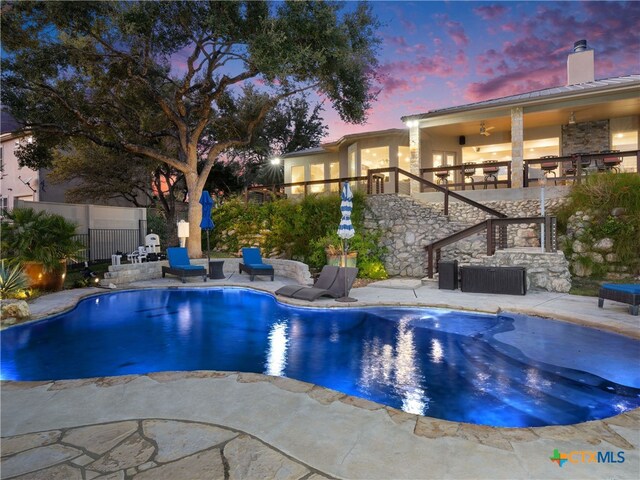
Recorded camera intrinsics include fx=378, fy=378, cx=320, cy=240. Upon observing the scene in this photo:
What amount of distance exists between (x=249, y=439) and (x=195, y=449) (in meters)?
0.42

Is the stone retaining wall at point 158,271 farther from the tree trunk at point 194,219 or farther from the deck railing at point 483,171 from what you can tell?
the deck railing at point 483,171

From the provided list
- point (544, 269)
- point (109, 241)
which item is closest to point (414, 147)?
point (544, 269)

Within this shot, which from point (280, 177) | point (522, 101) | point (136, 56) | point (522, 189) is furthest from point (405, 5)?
point (280, 177)

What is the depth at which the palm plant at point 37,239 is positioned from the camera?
10.4 meters

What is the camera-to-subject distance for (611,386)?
4.88 metres

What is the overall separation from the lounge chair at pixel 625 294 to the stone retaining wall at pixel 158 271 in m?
7.63

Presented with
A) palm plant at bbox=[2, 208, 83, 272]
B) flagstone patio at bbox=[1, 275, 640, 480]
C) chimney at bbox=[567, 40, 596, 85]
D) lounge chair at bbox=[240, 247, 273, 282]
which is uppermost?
chimney at bbox=[567, 40, 596, 85]

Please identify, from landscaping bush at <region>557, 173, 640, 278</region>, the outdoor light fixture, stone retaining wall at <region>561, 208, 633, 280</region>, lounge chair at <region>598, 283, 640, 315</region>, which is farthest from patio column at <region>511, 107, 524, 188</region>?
the outdoor light fixture

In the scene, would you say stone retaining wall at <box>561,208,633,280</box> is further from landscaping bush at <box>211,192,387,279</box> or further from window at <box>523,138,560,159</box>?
window at <box>523,138,560,159</box>

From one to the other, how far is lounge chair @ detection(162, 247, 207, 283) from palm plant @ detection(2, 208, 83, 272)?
294cm

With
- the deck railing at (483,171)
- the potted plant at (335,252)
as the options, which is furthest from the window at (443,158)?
the potted plant at (335,252)

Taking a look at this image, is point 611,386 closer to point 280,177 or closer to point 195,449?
point 195,449

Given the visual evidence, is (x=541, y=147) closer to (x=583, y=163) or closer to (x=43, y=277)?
(x=583, y=163)

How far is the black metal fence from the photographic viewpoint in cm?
1656
